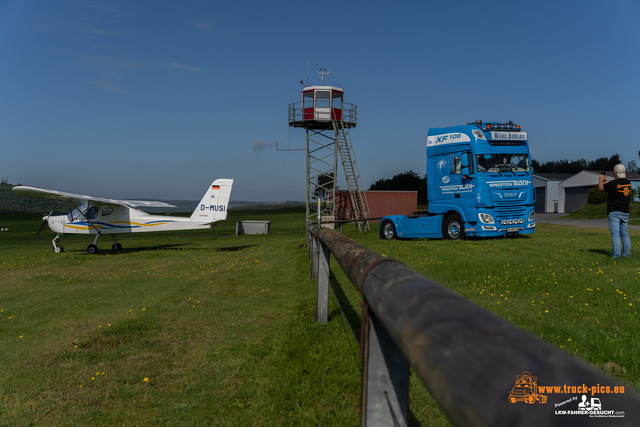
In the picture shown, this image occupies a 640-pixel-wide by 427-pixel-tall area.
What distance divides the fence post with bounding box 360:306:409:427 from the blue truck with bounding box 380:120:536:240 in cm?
1367

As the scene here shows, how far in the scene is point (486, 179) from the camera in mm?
14477

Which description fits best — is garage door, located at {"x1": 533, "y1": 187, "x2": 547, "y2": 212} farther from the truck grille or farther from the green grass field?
the green grass field

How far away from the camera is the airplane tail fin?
854 inches

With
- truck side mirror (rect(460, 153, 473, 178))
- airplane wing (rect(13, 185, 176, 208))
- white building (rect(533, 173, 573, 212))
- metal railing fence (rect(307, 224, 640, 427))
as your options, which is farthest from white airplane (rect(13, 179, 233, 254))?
white building (rect(533, 173, 573, 212))

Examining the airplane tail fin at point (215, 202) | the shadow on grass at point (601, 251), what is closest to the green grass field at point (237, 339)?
the shadow on grass at point (601, 251)

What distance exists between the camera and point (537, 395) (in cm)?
75

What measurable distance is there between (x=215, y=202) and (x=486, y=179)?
1371cm

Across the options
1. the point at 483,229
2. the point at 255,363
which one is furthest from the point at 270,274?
the point at 483,229

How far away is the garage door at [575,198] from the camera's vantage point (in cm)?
4923

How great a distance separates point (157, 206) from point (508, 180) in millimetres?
17702

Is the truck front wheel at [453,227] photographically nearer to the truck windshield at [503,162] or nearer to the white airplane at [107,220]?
the truck windshield at [503,162]

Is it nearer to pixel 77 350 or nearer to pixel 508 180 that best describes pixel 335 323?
pixel 77 350

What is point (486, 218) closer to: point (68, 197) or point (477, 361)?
point (477, 361)

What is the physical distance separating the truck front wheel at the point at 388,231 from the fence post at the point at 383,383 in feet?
54.9
